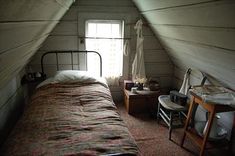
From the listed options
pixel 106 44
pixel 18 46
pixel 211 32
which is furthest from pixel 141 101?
pixel 18 46

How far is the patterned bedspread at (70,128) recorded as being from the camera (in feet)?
5.23

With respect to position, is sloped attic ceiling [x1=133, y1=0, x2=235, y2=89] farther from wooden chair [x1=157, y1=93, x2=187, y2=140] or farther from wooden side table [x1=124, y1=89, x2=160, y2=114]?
wooden side table [x1=124, y1=89, x2=160, y2=114]

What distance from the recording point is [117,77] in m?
3.81

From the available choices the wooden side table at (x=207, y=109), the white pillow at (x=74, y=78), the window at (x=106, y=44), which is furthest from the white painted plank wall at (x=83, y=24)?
the wooden side table at (x=207, y=109)

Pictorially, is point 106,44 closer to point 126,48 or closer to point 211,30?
point 126,48

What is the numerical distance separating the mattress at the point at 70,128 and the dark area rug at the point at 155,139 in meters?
0.74

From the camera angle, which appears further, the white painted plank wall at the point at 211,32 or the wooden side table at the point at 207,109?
the wooden side table at the point at 207,109

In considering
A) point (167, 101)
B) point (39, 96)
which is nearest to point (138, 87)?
point (167, 101)

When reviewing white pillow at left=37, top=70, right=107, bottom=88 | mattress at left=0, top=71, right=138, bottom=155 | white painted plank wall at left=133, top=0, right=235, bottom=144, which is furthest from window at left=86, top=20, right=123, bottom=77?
white painted plank wall at left=133, top=0, right=235, bottom=144

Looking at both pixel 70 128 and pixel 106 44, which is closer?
pixel 70 128

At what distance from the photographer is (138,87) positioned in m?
3.51

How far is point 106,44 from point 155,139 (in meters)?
1.80

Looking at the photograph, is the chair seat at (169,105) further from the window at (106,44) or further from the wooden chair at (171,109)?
the window at (106,44)

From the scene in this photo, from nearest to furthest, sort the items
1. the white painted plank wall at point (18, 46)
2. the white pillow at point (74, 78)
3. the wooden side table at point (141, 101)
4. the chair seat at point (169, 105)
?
the white painted plank wall at point (18, 46) → the chair seat at point (169, 105) → the white pillow at point (74, 78) → the wooden side table at point (141, 101)
